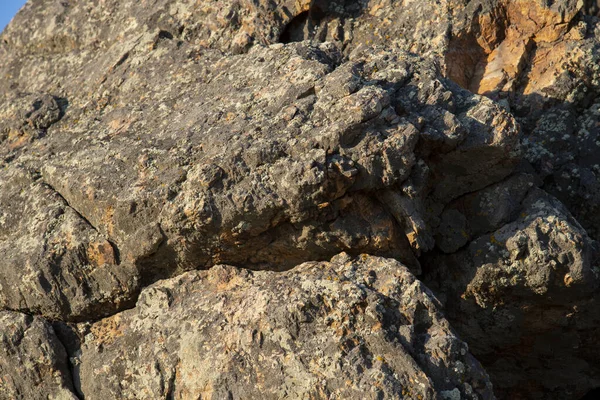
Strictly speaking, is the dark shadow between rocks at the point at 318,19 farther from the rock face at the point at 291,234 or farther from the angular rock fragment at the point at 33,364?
the angular rock fragment at the point at 33,364

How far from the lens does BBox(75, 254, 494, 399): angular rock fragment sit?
19.8 ft

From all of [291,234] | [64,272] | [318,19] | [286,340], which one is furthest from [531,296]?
[64,272]

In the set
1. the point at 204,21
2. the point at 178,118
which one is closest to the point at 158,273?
the point at 178,118

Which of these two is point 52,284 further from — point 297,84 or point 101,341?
point 297,84

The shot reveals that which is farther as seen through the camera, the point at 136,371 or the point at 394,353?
the point at 136,371

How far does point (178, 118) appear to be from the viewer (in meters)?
7.89

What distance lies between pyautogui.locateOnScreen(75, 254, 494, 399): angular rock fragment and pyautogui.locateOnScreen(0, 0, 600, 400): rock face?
0.07 feet

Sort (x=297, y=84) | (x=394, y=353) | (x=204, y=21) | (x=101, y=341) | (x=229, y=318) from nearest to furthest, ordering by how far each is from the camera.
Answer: (x=394, y=353) < (x=229, y=318) < (x=101, y=341) < (x=297, y=84) < (x=204, y=21)

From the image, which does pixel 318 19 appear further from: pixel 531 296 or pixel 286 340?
pixel 286 340

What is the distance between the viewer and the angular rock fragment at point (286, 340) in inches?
238

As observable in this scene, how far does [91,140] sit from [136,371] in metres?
2.94

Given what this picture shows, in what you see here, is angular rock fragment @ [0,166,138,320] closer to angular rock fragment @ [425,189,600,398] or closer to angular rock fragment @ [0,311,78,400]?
angular rock fragment @ [0,311,78,400]

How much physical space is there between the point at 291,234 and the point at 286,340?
126 cm

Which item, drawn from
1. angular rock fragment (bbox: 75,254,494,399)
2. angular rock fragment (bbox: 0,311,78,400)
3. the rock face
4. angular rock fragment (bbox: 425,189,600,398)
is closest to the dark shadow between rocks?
the rock face
